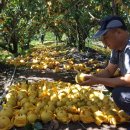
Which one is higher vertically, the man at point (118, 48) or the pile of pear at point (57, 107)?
the man at point (118, 48)

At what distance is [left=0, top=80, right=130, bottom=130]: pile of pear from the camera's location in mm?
4309

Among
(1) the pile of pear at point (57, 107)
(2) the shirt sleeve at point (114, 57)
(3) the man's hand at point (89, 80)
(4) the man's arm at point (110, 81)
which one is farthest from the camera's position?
(2) the shirt sleeve at point (114, 57)

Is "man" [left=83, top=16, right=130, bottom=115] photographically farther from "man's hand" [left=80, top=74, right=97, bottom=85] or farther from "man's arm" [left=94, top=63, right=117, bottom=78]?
A: "man's arm" [left=94, top=63, right=117, bottom=78]

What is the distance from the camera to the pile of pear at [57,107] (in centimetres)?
431

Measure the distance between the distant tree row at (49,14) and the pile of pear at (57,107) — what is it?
82.1 inches

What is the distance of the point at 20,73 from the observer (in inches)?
364

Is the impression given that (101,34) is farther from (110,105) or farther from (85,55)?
(85,55)

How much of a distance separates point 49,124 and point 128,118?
1.00 m

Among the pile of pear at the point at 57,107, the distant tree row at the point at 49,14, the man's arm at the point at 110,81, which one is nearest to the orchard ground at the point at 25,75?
the pile of pear at the point at 57,107

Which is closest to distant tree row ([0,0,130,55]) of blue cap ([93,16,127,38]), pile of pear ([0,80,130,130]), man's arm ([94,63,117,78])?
man's arm ([94,63,117,78])

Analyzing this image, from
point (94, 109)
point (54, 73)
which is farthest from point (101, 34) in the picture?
point (54, 73)

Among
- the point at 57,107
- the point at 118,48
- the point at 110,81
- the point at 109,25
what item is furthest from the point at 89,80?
the point at 57,107

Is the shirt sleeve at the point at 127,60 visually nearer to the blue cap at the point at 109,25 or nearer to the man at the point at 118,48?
the man at the point at 118,48

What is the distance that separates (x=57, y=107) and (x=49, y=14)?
6616 millimetres
